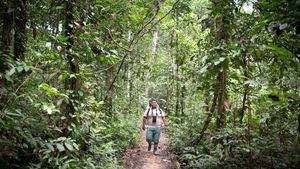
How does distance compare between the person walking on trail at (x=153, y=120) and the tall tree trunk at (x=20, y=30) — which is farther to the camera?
the person walking on trail at (x=153, y=120)

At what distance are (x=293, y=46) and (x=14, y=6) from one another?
4.29m

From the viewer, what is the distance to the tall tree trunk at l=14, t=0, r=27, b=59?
4532mm

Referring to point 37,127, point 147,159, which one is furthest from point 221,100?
point 37,127

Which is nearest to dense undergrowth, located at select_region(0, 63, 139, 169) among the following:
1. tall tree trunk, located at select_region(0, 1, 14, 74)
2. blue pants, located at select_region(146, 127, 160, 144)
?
tall tree trunk, located at select_region(0, 1, 14, 74)

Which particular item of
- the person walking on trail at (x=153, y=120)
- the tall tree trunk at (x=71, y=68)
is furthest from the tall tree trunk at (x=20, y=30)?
the person walking on trail at (x=153, y=120)

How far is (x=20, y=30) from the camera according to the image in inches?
191

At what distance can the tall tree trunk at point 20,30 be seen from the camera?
453cm

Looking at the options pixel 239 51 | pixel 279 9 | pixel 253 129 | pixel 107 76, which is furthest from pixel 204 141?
pixel 279 9

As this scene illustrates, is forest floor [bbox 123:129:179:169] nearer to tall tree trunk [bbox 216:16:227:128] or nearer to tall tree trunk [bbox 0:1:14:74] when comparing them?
tall tree trunk [bbox 216:16:227:128]

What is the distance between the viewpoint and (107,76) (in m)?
9.78

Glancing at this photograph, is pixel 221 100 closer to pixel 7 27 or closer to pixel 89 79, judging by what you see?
pixel 89 79

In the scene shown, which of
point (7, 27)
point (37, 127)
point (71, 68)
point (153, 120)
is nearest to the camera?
point (37, 127)

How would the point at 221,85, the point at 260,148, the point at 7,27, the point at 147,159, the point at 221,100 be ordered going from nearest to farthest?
the point at 7,27 < the point at 260,148 < the point at 221,85 < the point at 221,100 < the point at 147,159

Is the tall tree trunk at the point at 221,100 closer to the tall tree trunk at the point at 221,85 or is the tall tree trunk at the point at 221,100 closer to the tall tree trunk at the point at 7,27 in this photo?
the tall tree trunk at the point at 221,85
